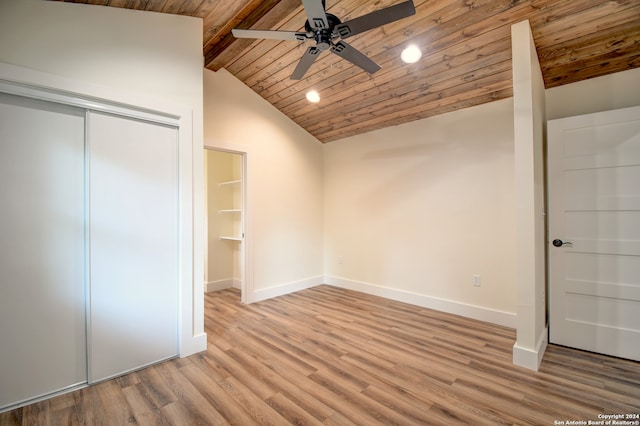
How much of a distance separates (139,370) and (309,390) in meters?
1.45

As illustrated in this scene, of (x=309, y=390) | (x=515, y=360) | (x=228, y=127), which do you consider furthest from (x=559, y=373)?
(x=228, y=127)

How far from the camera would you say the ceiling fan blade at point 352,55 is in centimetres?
203

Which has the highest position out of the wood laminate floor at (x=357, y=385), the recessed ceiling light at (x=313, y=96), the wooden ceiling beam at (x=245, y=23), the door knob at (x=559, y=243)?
the wooden ceiling beam at (x=245, y=23)

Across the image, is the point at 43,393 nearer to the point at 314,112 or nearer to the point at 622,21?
the point at 314,112

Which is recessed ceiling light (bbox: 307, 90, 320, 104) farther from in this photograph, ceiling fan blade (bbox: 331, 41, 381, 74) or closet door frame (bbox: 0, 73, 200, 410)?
closet door frame (bbox: 0, 73, 200, 410)

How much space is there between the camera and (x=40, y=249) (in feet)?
6.46

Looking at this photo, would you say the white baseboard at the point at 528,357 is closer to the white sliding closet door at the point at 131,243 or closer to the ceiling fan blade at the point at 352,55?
the ceiling fan blade at the point at 352,55

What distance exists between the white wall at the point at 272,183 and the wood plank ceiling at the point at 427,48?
382 mm

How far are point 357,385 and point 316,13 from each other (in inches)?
100

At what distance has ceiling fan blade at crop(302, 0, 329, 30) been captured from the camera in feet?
5.32

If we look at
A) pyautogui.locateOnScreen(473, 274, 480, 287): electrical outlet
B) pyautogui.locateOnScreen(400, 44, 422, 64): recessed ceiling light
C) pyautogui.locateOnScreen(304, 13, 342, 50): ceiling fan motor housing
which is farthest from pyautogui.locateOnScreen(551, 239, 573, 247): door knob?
pyautogui.locateOnScreen(304, 13, 342, 50): ceiling fan motor housing

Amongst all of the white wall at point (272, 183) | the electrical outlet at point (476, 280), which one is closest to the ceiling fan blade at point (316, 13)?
the white wall at point (272, 183)

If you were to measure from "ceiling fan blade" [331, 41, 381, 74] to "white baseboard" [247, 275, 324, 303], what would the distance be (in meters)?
3.23

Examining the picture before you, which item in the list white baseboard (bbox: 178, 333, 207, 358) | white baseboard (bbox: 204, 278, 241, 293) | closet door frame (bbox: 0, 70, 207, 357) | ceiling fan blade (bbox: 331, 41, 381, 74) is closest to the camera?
ceiling fan blade (bbox: 331, 41, 381, 74)
